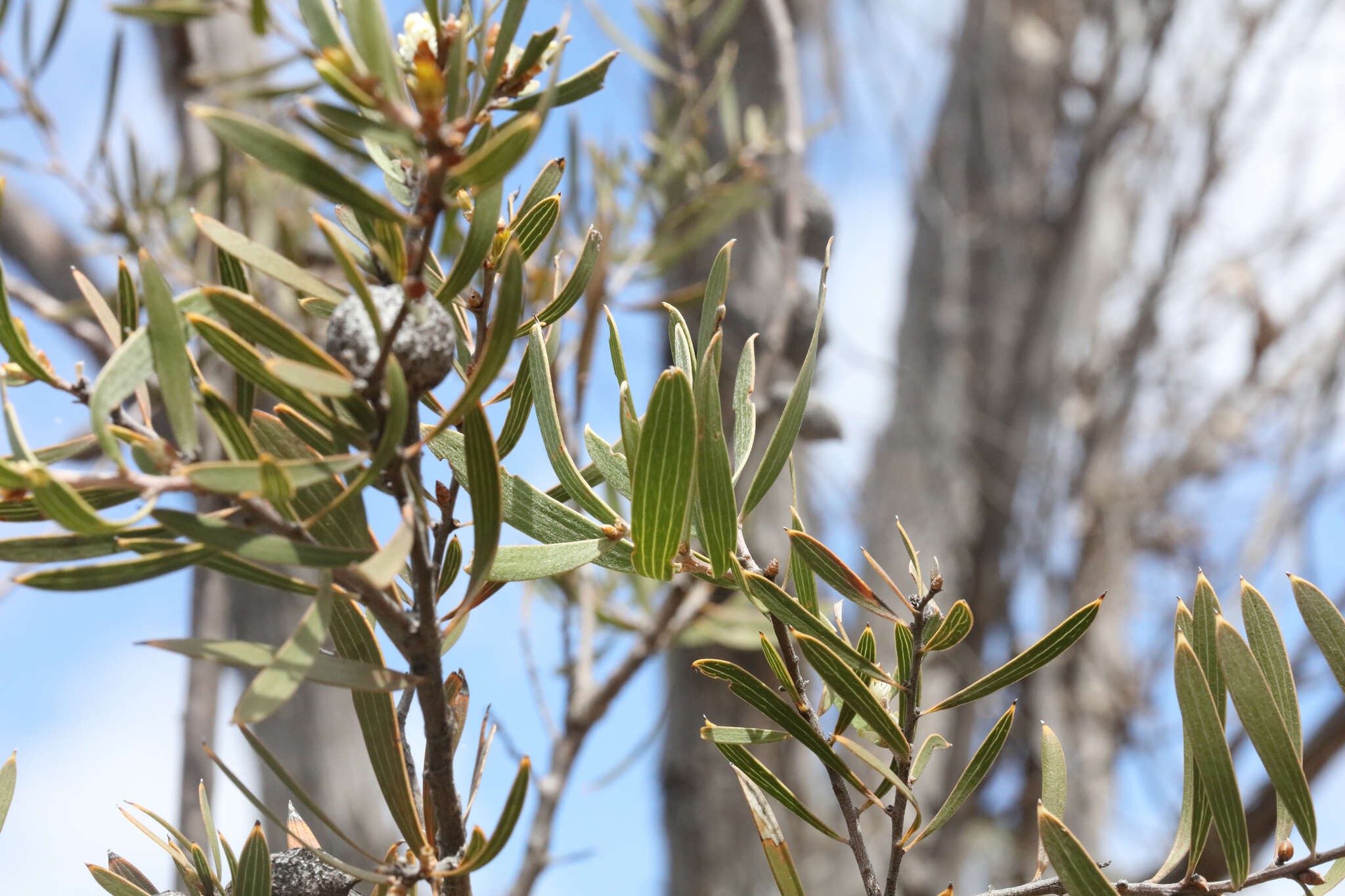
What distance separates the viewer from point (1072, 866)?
0.15 m

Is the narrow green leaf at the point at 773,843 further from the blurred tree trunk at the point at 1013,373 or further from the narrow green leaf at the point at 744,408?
the blurred tree trunk at the point at 1013,373

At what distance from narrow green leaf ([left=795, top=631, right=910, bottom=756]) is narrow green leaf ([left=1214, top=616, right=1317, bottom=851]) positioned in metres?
0.05

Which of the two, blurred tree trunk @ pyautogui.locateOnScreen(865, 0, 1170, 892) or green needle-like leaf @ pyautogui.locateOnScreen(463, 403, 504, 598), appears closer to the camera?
green needle-like leaf @ pyautogui.locateOnScreen(463, 403, 504, 598)

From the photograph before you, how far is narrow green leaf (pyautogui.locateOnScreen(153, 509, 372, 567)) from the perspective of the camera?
0.39ft

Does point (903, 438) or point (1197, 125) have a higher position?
point (1197, 125)

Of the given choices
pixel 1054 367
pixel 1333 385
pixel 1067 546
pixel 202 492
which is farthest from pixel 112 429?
pixel 1054 367

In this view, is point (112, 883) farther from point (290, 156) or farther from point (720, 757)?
point (720, 757)

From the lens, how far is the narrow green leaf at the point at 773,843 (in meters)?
0.18

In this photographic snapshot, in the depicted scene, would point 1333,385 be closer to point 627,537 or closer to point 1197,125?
point 1197,125

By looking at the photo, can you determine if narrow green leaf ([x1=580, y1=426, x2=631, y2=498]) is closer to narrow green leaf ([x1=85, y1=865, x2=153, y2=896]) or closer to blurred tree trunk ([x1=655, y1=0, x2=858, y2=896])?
narrow green leaf ([x1=85, y1=865, x2=153, y2=896])

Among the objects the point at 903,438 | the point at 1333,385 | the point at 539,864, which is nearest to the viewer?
the point at 539,864

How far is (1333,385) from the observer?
125 cm

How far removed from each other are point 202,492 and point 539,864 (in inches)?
15.1

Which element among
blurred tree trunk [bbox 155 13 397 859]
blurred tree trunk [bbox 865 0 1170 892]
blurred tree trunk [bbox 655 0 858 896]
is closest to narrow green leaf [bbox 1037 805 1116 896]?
blurred tree trunk [bbox 155 13 397 859]
